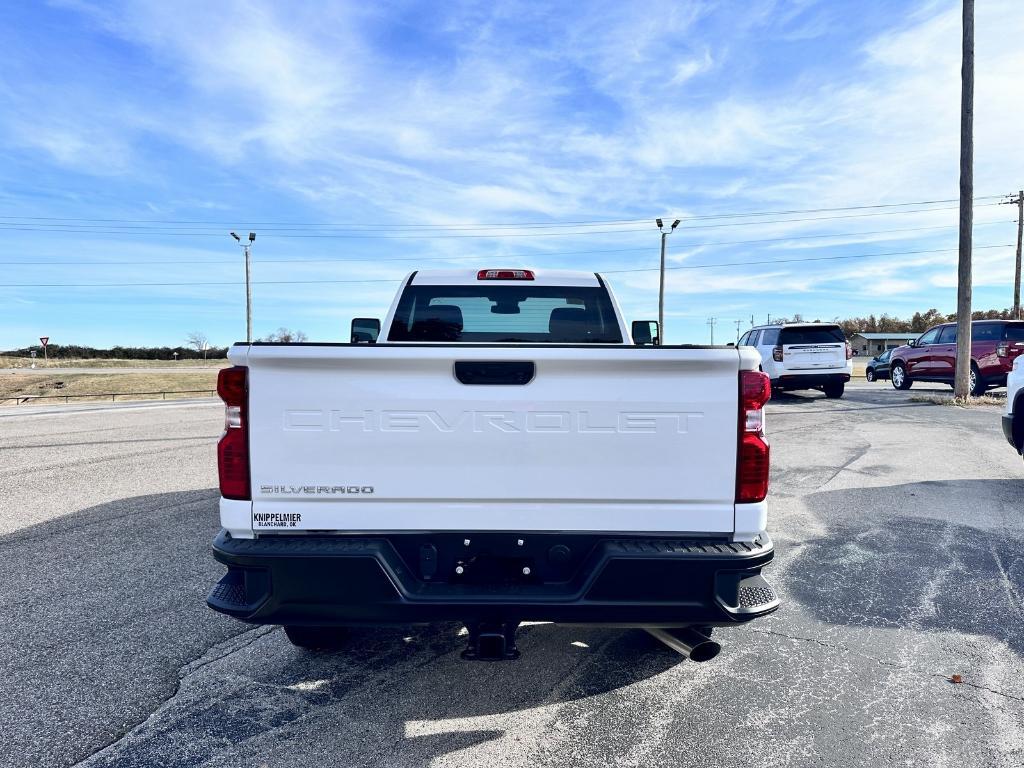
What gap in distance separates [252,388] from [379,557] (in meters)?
0.82

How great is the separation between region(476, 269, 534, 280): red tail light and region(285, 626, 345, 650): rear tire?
262 centimetres

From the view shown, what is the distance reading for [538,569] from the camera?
2516mm

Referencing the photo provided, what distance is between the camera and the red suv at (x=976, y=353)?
615 inches

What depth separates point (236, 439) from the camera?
2.44 m

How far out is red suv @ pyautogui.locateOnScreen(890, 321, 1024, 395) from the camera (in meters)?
15.6

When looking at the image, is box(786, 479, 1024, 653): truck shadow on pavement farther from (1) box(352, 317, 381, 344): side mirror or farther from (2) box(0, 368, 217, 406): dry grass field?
(2) box(0, 368, 217, 406): dry grass field

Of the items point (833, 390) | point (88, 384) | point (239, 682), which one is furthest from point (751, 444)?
point (88, 384)

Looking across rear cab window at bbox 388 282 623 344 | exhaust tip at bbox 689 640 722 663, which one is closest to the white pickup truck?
exhaust tip at bbox 689 640 722 663

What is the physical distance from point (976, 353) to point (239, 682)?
18.9 m

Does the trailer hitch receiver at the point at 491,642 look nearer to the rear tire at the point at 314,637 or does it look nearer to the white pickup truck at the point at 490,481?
the white pickup truck at the point at 490,481

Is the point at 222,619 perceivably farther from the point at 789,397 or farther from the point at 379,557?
the point at 789,397

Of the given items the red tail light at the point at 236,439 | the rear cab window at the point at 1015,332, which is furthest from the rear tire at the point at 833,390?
the red tail light at the point at 236,439

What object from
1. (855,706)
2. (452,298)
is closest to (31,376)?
(452,298)

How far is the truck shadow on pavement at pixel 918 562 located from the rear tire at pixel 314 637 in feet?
9.23
